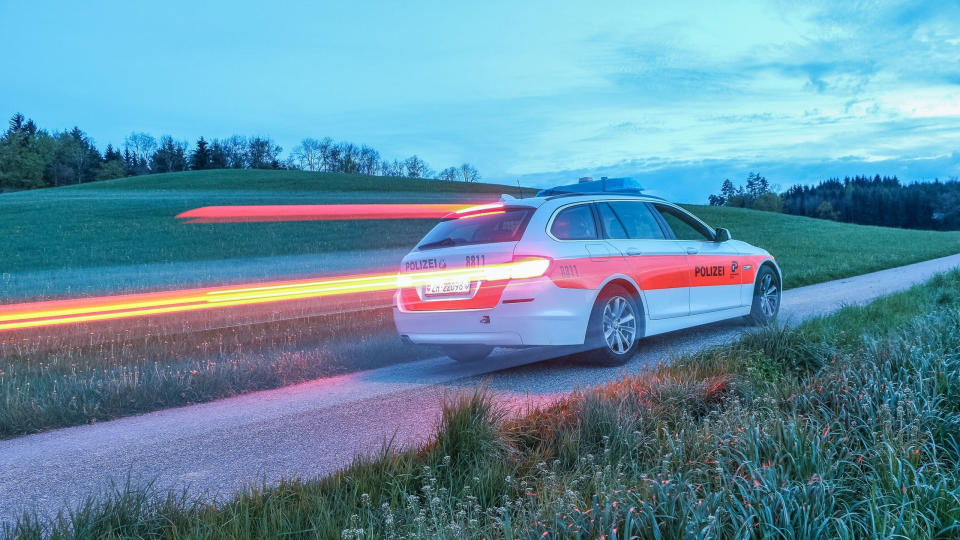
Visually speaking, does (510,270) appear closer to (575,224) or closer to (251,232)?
(575,224)

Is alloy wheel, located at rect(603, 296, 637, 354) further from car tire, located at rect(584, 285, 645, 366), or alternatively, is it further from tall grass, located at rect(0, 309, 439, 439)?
tall grass, located at rect(0, 309, 439, 439)

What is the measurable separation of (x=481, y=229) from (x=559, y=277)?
3.25ft

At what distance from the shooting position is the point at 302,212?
1612 inches

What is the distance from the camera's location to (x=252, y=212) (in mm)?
42938

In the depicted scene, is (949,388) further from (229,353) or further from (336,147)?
(336,147)

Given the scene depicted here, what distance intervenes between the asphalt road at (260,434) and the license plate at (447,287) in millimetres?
797

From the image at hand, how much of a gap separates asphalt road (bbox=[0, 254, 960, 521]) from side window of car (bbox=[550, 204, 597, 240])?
1270 millimetres

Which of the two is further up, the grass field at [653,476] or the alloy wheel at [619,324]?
the alloy wheel at [619,324]

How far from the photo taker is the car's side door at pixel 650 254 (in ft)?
25.3

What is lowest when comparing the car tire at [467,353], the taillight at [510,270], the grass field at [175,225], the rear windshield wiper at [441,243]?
the car tire at [467,353]

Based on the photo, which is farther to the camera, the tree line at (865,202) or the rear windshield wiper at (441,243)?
the tree line at (865,202)

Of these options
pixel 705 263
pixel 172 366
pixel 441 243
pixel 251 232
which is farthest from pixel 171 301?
pixel 251 232

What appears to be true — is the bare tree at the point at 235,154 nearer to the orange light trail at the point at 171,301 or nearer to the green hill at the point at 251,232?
the green hill at the point at 251,232

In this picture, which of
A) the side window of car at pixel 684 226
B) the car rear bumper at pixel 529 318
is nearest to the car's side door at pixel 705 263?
the side window of car at pixel 684 226
